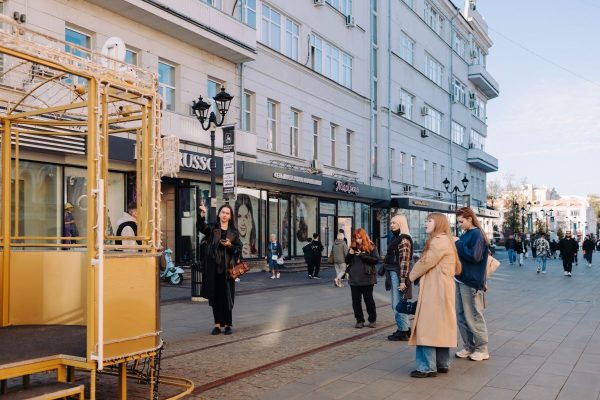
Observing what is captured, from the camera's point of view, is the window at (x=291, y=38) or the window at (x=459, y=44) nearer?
the window at (x=291, y=38)

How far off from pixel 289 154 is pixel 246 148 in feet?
14.1

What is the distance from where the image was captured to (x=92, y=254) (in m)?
4.71

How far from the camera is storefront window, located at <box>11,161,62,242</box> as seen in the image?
15289 millimetres

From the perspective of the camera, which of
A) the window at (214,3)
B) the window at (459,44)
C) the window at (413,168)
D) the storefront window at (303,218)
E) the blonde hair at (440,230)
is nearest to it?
the blonde hair at (440,230)

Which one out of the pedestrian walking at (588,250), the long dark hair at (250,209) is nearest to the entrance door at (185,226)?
the long dark hair at (250,209)

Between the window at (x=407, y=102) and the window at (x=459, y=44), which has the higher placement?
the window at (x=459, y=44)

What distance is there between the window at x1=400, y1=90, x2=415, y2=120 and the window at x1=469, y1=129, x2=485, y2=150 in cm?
1449

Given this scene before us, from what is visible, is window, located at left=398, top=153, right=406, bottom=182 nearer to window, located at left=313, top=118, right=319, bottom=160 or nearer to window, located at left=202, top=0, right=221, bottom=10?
window, located at left=313, top=118, right=319, bottom=160

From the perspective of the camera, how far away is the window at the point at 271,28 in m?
24.8

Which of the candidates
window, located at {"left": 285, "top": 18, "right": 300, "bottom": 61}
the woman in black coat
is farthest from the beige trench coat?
window, located at {"left": 285, "top": 18, "right": 300, "bottom": 61}

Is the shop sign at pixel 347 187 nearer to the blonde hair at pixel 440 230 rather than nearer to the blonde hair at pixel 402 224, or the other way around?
the blonde hair at pixel 402 224

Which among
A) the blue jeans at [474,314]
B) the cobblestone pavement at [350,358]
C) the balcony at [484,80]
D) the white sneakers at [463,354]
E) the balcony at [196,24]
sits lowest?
the cobblestone pavement at [350,358]

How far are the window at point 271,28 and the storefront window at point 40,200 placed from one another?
11.5m

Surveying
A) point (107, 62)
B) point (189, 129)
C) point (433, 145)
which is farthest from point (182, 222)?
point (433, 145)
